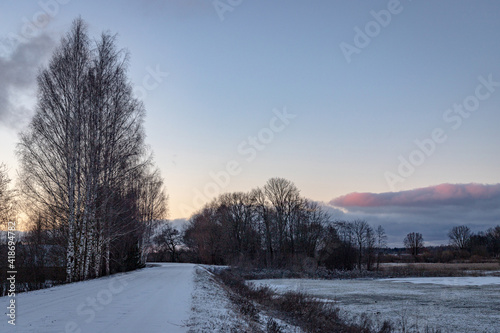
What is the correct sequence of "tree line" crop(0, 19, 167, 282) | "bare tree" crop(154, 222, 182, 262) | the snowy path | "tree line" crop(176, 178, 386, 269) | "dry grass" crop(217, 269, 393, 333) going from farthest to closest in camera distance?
"bare tree" crop(154, 222, 182, 262)
"tree line" crop(176, 178, 386, 269)
"tree line" crop(0, 19, 167, 282)
"dry grass" crop(217, 269, 393, 333)
the snowy path

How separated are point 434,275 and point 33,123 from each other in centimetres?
4922

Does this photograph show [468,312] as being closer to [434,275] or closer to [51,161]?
[51,161]

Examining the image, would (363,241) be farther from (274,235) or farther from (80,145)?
(80,145)

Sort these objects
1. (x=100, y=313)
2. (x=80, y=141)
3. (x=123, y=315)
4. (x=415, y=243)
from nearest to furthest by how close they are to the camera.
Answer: (x=123, y=315), (x=100, y=313), (x=80, y=141), (x=415, y=243)

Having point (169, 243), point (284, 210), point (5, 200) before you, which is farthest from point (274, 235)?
point (5, 200)

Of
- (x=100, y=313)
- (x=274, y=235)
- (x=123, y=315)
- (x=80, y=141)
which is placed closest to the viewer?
(x=123, y=315)

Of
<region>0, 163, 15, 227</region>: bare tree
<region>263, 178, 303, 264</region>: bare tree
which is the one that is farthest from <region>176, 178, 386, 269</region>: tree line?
<region>0, 163, 15, 227</region>: bare tree

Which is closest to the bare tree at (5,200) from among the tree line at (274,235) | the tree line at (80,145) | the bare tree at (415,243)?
the tree line at (80,145)

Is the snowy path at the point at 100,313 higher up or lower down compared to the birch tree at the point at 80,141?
lower down

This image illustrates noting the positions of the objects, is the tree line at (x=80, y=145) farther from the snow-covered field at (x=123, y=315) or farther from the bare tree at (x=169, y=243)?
the bare tree at (x=169, y=243)

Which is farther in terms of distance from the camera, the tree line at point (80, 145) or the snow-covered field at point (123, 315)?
the tree line at point (80, 145)

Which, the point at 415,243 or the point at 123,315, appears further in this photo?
the point at 415,243

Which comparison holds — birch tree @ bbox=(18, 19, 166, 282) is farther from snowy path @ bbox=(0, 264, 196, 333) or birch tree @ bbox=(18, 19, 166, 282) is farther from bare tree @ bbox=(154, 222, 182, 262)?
bare tree @ bbox=(154, 222, 182, 262)

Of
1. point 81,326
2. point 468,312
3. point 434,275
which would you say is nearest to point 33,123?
point 81,326
